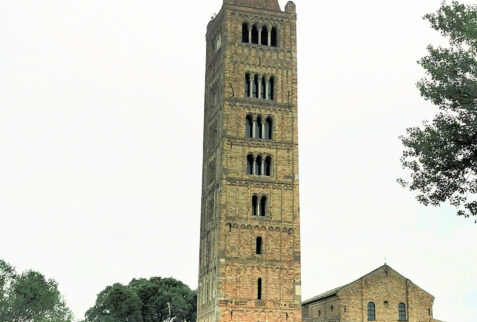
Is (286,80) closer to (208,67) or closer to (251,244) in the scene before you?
(208,67)

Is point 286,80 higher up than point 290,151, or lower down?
higher up

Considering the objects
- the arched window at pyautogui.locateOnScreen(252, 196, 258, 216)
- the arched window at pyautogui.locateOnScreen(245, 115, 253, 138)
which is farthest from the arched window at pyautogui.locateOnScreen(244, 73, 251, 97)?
the arched window at pyautogui.locateOnScreen(252, 196, 258, 216)

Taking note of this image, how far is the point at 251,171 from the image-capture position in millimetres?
46406

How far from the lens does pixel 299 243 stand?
45.2 m

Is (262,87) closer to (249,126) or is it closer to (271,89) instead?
(271,89)

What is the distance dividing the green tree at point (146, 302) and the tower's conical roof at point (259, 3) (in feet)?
105

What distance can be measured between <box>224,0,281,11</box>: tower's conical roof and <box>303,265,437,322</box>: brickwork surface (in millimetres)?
19943

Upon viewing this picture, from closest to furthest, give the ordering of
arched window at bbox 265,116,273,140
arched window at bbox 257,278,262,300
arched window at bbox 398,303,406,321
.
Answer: arched window at bbox 257,278,262,300, arched window at bbox 265,116,273,140, arched window at bbox 398,303,406,321

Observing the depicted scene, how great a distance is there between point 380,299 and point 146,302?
26.7 meters

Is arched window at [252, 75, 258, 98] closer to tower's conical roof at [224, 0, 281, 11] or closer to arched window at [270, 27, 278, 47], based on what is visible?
arched window at [270, 27, 278, 47]

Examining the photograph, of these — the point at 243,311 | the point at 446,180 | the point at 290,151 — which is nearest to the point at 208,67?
the point at 290,151

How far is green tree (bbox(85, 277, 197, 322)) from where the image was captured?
Answer: 230ft

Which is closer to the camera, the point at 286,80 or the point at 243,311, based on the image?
the point at 243,311

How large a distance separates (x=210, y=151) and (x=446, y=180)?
2813 centimetres
